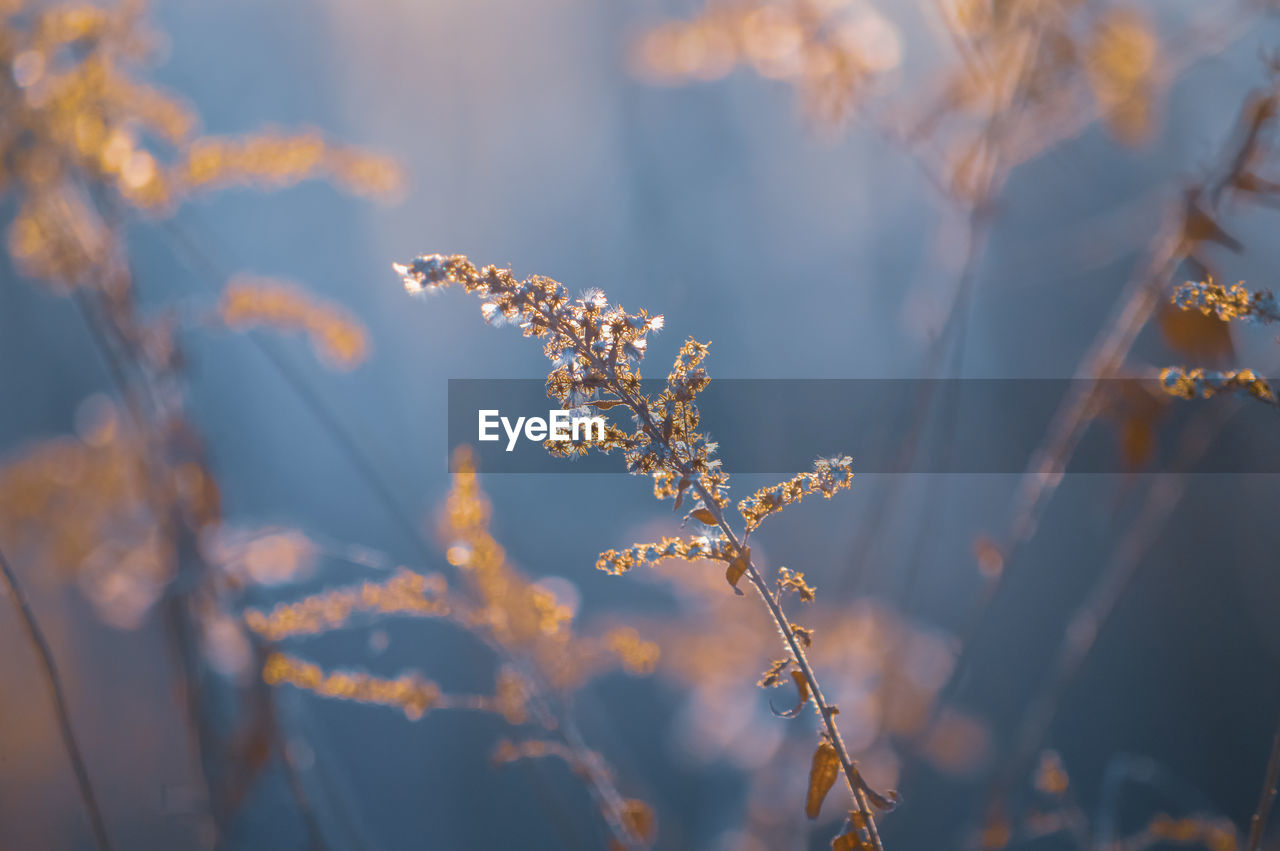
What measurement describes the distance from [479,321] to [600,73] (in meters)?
0.68

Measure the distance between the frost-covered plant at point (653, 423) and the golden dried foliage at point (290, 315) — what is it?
1.29 ft

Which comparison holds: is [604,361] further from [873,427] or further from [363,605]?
[873,427]

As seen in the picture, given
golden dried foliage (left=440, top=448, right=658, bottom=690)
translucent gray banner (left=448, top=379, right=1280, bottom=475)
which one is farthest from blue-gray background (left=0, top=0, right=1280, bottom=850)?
golden dried foliage (left=440, top=448, right=658, bottom=690)

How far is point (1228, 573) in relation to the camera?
1.22 metres

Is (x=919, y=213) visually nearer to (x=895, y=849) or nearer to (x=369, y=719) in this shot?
(x=895, y=849)

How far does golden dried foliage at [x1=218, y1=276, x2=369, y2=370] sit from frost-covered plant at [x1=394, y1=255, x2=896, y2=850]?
392 millimetres

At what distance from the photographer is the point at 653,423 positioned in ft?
0.96

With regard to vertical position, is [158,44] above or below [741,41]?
above

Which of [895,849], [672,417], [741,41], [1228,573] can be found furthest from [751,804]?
[1228,573]

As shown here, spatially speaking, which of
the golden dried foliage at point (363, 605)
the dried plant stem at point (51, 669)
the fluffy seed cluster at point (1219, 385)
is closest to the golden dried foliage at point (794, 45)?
the fluffy seed cluster at point (1219, 385)

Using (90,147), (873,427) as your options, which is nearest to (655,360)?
(873,427)

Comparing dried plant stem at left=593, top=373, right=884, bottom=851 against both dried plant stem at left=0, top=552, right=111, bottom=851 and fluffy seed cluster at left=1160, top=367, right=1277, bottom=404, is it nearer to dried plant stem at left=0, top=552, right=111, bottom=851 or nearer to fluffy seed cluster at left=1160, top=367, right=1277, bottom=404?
fluffy seed cluster at left=1160, top=367, right=1277, bottom=404

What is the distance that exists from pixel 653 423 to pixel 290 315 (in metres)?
0.48

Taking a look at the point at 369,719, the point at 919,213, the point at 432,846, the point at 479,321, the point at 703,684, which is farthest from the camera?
the point at 479,321
